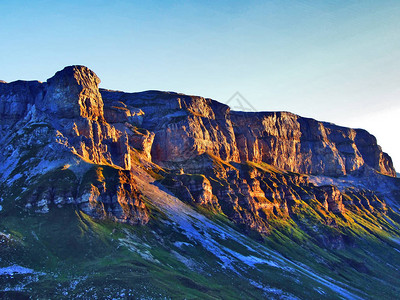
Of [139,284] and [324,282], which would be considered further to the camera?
[324,282]

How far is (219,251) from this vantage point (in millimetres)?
170250

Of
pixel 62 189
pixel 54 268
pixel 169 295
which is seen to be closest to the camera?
pixel 169 295

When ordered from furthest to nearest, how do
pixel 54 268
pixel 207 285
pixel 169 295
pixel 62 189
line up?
pixel 62 189, pixel 207 285, pixel 54 268, pixel 169 295

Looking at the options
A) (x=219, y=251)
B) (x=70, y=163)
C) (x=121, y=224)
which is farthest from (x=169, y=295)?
(x=70, y=163)

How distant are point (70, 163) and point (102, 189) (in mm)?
19485

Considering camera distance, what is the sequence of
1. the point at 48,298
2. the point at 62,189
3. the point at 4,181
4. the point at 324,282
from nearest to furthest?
the point at 48,298 → the point at 62,189 → the point at 4,181 → the point at 324,282

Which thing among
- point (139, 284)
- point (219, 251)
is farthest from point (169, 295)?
point (219, 251)

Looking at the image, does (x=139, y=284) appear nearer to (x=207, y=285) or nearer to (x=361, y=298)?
(x=207, y=285)

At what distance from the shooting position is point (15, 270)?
10919cm

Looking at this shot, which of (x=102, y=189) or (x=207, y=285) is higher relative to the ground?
(x=102, y=189)

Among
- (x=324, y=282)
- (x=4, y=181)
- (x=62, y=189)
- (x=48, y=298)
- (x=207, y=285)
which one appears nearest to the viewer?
(x=48, y=298)

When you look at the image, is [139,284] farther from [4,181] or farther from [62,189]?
[4,181]

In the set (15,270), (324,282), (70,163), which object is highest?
(70,163)

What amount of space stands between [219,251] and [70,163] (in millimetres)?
67975
